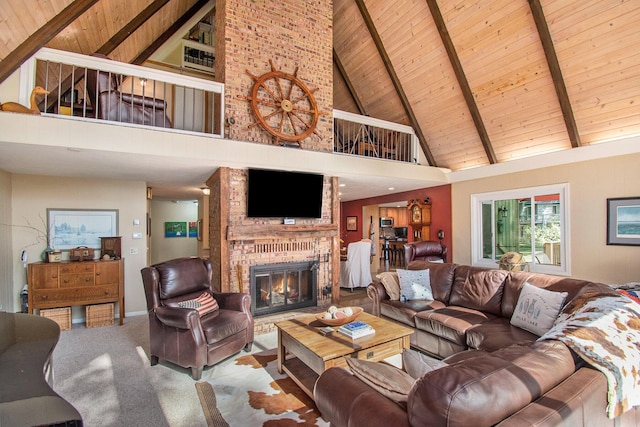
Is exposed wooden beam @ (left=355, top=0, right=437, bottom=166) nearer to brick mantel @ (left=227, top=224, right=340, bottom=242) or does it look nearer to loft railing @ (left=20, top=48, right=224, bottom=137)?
brick mantel @ (left=227, top=224, right=340, bottom=242)

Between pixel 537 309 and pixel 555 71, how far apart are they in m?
3.31

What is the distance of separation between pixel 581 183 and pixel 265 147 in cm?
483

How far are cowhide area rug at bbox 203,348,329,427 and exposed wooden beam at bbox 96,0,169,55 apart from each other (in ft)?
17.1

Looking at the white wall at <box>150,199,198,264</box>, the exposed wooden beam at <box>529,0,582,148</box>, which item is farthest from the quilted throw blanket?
the white wall at <box>150,199,198,264</box>

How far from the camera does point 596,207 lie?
14.9ft

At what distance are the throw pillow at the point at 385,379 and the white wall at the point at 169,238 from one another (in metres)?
9.34

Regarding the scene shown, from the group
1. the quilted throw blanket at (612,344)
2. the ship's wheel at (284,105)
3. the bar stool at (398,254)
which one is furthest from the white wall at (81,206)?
the bar stool at (398,254)

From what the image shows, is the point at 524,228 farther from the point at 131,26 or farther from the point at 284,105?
the point at 131,26

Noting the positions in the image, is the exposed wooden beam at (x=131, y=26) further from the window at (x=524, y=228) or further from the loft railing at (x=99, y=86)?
the window at (x=524, y=228)

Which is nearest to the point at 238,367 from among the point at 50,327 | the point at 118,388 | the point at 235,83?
the point at 118,388

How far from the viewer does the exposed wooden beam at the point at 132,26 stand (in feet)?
16.1

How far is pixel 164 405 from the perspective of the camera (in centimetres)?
252

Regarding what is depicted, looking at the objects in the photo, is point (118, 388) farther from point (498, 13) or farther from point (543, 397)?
point (498, 13)

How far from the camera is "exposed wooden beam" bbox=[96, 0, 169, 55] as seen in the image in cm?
489
